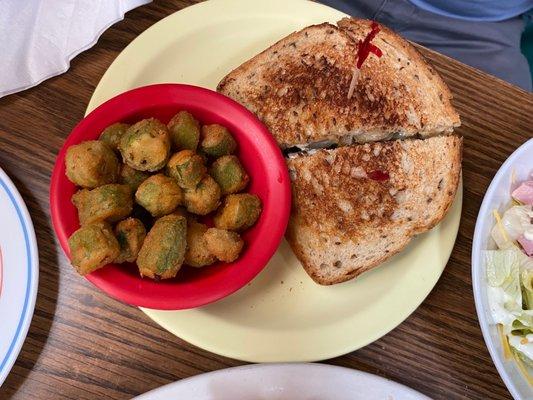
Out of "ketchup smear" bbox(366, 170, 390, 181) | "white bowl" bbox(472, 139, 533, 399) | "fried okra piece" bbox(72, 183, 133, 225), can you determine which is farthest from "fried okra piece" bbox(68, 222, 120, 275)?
"white bowl" bbox(472, 139, 533, 399)

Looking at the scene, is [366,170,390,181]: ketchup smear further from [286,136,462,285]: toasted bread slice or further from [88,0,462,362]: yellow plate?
[88,0,462,362]: yellow plate

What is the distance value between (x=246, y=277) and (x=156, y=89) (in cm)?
39

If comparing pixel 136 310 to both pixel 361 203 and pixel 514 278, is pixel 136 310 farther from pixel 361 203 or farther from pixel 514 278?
pixel 514 278

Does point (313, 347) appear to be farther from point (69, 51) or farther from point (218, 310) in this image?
point (69, 51)

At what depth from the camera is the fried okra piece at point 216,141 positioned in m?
1.04

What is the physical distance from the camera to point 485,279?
1.12m

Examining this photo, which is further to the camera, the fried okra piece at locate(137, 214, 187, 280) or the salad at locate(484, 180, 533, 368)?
the salad at locate(484, 180, 533, 368)

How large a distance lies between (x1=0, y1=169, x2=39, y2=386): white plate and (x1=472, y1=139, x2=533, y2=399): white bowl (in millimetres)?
867

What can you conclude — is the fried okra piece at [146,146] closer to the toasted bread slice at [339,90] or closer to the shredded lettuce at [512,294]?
the toasted bread slice at [339,90]

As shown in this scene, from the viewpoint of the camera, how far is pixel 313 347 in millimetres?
1108

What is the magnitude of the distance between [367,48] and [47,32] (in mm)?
667

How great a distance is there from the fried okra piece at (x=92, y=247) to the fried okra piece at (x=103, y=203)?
0.07 ft

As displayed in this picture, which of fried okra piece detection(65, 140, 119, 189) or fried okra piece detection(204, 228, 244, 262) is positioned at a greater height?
fried okra piece detection(65, 140, 119, 189)

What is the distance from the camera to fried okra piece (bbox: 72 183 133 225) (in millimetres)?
946
